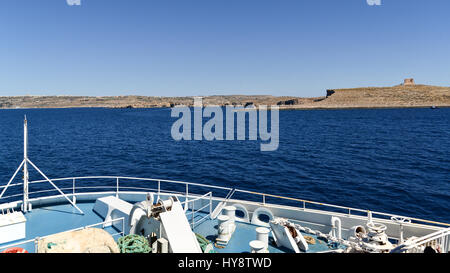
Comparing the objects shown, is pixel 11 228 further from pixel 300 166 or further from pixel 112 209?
pixel 300 166

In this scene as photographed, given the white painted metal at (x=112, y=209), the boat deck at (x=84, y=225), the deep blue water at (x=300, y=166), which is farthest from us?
the deep blue water at (x=300, y=166)

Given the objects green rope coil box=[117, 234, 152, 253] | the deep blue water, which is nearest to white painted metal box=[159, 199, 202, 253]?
green rope coil box=[117, 234, 152, 253]

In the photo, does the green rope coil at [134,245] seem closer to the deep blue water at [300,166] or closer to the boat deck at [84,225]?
the boat deck at [84,225]

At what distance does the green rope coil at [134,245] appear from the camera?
7451 millimetres

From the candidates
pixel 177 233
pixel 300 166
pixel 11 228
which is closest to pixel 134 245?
pixel 177 233

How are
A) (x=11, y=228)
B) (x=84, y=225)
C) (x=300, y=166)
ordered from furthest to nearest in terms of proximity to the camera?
1. (x=300, y=166)
2. (x=84, y=225)
3. (x=11, y=228)

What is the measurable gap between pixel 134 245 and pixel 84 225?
557 centimetres

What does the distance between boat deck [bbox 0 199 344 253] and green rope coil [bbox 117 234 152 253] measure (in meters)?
2.16

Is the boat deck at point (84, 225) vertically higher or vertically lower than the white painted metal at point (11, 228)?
lower

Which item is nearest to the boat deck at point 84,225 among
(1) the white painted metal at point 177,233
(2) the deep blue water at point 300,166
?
(1) the white painted metal at point 177,233

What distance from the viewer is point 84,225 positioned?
1184cm

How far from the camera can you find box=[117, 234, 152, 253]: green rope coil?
7451 millimetres

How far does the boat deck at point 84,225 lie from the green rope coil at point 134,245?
2161 millimetres
